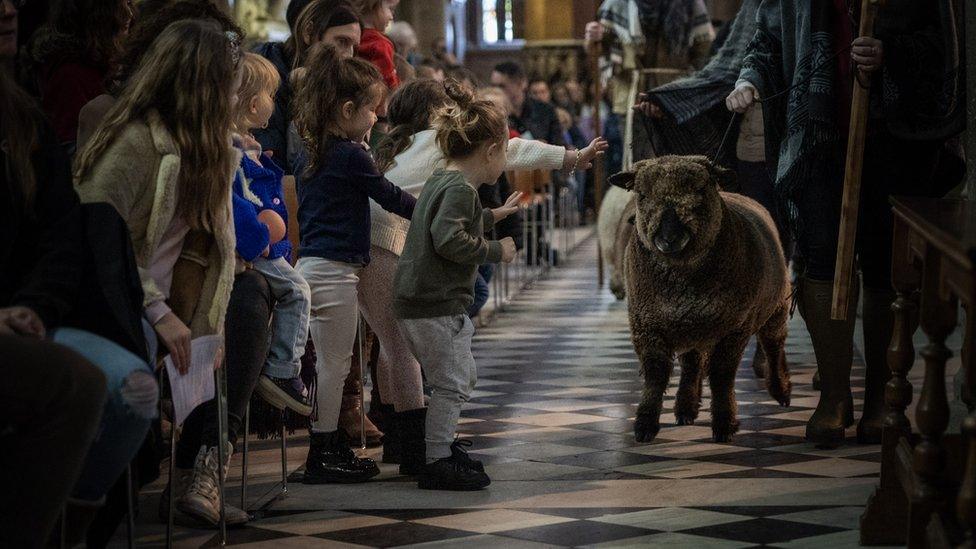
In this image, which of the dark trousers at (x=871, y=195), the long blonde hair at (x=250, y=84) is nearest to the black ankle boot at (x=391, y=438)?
the long blonde hair at (x=250, y=84)

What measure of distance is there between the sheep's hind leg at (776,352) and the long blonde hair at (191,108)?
296 centimetres

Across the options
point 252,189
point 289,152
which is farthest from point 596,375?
point 252,189

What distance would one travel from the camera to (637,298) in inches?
234

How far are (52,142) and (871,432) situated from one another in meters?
3.27

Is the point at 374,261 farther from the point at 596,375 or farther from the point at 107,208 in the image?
the point at 596,375

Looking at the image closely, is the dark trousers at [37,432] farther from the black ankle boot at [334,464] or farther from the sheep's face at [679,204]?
the sheep's face at [679,204]

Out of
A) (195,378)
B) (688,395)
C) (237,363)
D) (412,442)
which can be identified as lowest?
(688,395)

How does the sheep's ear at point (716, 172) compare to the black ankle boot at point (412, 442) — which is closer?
the black ankle boot at point (412, 442)

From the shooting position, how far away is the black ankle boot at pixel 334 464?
523 cm

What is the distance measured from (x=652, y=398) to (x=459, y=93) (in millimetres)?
1314

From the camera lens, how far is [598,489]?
16.4 feet

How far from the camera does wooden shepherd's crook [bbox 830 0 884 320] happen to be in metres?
5.32

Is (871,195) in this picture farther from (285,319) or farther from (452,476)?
(285,319)

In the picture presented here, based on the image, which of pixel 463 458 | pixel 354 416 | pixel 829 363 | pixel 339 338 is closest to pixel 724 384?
pixel 829 363
